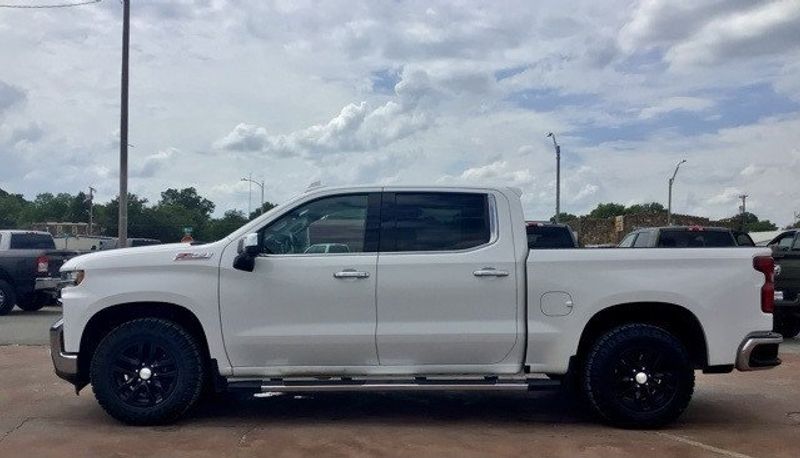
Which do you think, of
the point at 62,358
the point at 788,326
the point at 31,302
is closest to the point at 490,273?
the point at 62,358

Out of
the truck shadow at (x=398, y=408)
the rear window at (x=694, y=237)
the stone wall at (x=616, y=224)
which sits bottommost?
the truck shadow at (x=398, y=408)

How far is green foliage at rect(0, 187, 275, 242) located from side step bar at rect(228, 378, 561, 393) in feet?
57.1

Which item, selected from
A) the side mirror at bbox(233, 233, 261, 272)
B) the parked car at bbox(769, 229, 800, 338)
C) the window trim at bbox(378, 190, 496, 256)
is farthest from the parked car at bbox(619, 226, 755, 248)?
the side mirror at bbox(233, 233, 261, 272)

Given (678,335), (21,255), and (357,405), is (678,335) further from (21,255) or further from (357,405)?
(21,255)

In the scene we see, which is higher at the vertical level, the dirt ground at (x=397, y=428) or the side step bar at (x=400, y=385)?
the side step bar at (x=400, y=385)

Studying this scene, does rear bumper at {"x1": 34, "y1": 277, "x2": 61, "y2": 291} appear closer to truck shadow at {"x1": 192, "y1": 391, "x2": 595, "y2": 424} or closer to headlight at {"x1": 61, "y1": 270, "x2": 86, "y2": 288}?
truck shadow at {"x1": 192, "y1": 391, "x2": 595, "y2": 424}

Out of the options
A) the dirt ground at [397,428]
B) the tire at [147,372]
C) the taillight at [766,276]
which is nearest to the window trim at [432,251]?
the dirt ground at [397,428]

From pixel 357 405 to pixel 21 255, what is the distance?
11.6 meters

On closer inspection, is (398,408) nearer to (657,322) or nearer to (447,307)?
(447,307)

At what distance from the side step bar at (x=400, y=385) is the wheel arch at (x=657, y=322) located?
51cm

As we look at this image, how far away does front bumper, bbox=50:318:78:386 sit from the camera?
6754 millimetres

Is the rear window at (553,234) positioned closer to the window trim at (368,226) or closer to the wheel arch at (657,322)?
the wheel arch at (657,322)

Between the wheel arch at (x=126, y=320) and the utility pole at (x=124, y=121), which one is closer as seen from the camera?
the wheel arch at (x=126, y=320)

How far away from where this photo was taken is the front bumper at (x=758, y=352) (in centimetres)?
667
